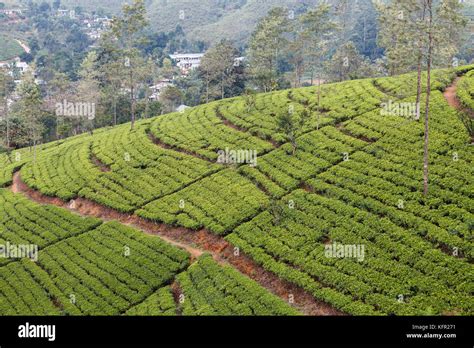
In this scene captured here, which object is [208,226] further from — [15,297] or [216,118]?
[216,118]

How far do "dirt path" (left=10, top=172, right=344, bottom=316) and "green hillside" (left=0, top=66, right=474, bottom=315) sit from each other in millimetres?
366

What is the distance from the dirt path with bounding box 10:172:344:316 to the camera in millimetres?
21656

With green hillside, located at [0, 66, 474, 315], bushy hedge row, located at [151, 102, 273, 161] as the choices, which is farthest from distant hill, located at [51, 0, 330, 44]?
green hillside, located at [0, 66, 474, 315]

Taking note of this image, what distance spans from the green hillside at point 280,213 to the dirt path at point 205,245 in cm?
37

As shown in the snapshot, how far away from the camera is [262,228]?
27.4m

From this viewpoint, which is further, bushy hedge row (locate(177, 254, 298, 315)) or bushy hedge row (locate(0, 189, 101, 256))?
bushy hedge row (locate(0, 189, 101, 256))

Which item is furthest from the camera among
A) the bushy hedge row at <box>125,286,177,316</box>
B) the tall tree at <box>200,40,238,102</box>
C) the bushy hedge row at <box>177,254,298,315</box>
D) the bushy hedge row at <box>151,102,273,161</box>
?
the tall tree at <box>200,40,238,102</box>

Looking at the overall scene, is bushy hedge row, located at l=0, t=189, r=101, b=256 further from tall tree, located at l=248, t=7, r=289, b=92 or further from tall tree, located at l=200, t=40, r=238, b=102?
tall tree, located at l=200, t=40, r=238, b=102

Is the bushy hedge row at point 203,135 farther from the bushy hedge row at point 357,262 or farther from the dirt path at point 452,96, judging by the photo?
the dirt path at point 452,96

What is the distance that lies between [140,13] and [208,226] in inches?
1130

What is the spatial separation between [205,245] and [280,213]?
456 cm

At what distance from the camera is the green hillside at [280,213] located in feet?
70.9
